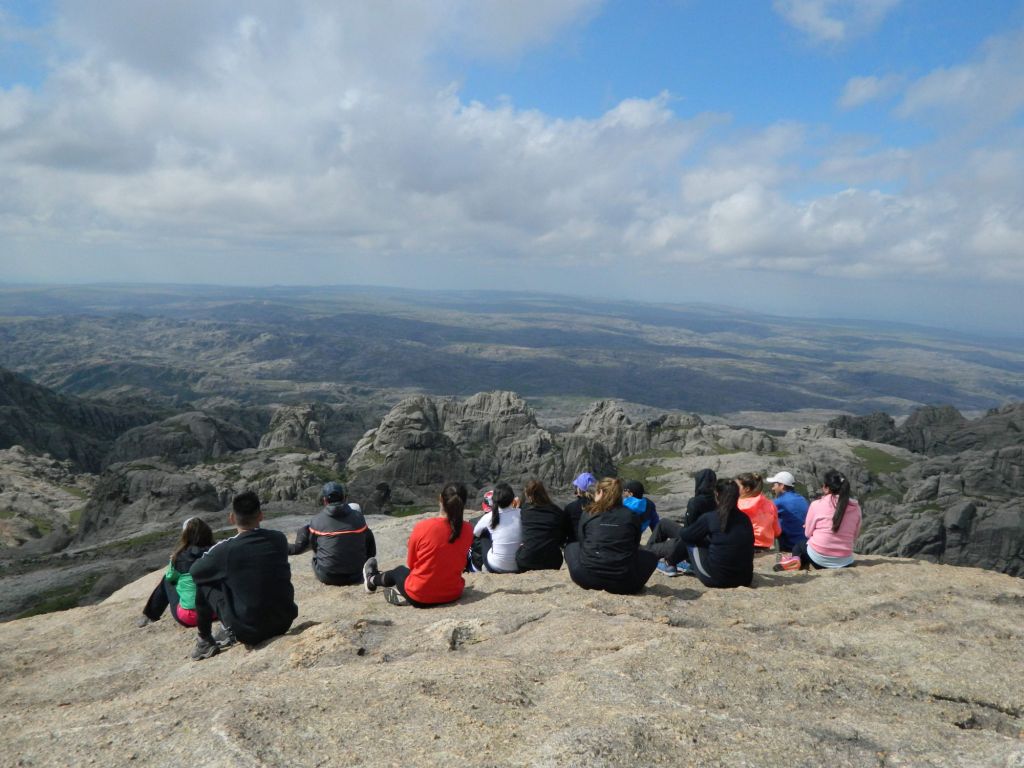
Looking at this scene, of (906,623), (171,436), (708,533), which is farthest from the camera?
(171,436)

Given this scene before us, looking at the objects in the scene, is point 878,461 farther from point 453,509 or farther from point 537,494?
point 453,509

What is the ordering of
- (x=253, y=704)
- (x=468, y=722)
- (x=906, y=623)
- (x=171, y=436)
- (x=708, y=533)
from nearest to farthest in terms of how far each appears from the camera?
(x=468, y=722) → (x=253, y=704) → (x=906, y=623) → (x=708, y=533) → (x=171, y=436)

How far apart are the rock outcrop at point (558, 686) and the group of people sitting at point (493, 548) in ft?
1.93

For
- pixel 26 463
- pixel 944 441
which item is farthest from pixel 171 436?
pixel 944 441

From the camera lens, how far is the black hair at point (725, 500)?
14180 millimetres

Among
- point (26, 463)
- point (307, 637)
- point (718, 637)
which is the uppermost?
point (718, 637)

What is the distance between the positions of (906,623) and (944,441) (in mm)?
202334

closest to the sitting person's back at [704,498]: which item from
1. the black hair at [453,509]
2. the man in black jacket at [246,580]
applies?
the black hair at [453,509]

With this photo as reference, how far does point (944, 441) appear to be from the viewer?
17625 centimetres

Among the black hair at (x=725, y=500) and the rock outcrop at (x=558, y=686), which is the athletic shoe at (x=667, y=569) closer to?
the rock outcrop at (x=558, y=686)

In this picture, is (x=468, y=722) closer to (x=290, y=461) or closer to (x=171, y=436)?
(x=290, y=461)

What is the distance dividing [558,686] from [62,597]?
50708 mm

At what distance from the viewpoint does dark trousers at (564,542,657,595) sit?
46.2 feet

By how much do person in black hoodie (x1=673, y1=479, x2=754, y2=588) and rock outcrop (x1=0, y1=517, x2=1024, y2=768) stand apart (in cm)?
50
